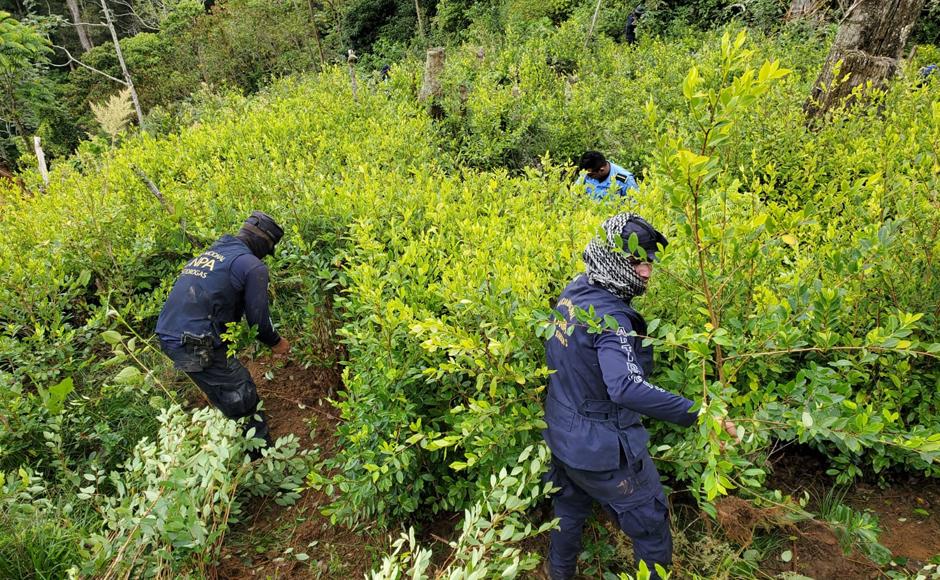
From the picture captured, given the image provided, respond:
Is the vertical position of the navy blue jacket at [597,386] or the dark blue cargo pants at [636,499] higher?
the navy blue jacket at [597,386]

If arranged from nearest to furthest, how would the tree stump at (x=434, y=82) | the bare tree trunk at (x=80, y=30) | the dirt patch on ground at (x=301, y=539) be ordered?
the dirt patch on ground at (x=301, y=539)
the tree stump at (x=434, y=82)
the bare tree trunk at (x=80, y=30)

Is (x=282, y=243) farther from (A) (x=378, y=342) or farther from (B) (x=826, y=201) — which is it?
(B) (x=826, y=201)

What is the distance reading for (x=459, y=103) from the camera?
297 inches

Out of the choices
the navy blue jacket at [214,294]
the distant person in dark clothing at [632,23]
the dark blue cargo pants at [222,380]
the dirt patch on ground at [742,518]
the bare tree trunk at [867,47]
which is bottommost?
the dark blue cargo pants at [222,380]

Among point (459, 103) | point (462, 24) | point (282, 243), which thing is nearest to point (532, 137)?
point (459, 103)

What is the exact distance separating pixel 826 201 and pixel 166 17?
21249 mm

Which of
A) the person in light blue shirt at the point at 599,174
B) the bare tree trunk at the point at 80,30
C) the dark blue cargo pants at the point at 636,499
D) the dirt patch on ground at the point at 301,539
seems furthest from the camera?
the bare tree trunk at the point at 80,30

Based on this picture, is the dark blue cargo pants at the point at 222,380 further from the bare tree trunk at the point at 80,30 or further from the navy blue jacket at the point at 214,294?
the bare tree trunk at the point at 80,30

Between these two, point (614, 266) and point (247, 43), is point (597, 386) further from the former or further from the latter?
point (247, 43)

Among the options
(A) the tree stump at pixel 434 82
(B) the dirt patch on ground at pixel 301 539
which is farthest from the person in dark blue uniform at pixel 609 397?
(A) the tree stump at pixel 434 82

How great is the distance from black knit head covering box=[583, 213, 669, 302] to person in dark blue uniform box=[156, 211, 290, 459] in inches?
90.6

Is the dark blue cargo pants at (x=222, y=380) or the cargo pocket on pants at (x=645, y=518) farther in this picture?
the dark blue cargo pants at (x=222, y=380)

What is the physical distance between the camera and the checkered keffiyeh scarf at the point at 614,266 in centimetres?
223

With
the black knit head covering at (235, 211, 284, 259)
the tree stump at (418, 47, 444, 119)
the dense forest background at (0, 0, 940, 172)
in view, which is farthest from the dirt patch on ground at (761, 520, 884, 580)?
the dense forest background at (0, 0, 940, 172)
